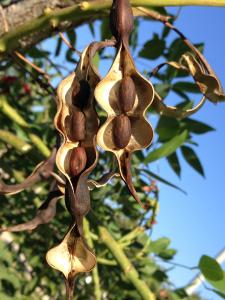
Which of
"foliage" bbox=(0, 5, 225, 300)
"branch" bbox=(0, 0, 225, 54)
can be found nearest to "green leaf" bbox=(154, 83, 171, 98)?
"foliage" bbox=(0, 5, 225, 300)

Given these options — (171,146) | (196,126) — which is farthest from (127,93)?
(196,126)

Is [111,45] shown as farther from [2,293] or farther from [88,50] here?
[2,293]

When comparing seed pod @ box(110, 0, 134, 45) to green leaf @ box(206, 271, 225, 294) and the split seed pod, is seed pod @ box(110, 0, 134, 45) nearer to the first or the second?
the split seed pod

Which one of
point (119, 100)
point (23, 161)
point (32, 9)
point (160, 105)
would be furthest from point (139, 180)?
point (119, 100)

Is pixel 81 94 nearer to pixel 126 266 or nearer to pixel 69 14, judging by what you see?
pixel 69 14

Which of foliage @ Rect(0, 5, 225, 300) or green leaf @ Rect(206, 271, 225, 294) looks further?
foliage @ Rect(0, 5, 225, 300)

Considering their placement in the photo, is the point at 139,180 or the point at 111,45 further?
the point at 139,180
